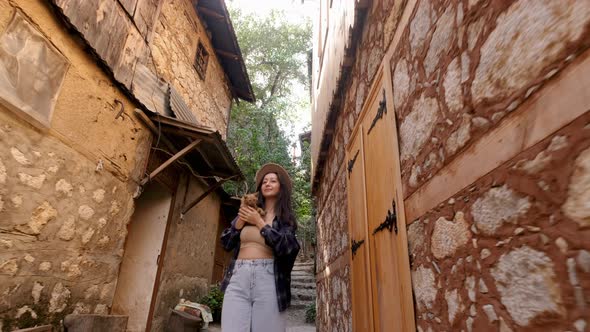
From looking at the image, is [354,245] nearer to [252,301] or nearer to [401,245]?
[252,301]

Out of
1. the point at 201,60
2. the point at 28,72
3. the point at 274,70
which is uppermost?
the point at 274,70

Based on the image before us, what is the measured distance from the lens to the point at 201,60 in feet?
24.5

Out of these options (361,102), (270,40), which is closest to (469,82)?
(361,102)

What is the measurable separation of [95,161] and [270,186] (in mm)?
1996

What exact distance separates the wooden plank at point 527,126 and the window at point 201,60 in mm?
6818

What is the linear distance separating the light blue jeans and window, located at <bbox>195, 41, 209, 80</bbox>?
5852mm

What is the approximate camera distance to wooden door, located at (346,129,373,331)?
2404mm

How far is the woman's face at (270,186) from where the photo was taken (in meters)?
2.70

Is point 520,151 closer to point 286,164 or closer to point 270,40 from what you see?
point 286,164

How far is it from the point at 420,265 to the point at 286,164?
33.9 feet

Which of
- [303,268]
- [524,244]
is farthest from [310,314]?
[524,244]

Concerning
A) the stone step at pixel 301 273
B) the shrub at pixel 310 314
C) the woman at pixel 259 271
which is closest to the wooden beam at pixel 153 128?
the woman at pixel 259 271

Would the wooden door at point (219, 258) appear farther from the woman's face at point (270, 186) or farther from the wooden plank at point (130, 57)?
the woman's face at point (270, 186)

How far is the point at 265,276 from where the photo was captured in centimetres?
221
